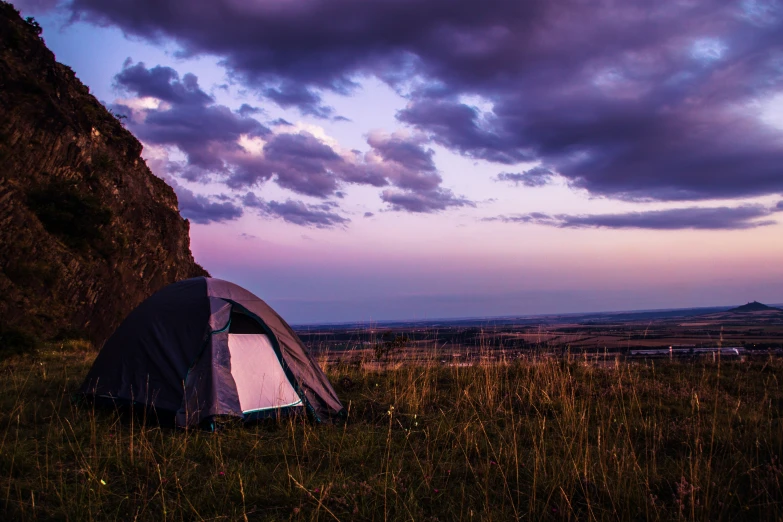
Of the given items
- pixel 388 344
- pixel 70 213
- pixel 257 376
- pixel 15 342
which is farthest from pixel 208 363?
pixel 70 213

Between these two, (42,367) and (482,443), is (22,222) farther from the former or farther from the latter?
(482,443)

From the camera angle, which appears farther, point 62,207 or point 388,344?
point 62,207

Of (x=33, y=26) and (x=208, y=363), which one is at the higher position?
(x=33, y=26)

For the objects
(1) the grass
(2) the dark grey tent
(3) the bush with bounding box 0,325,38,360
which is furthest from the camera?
(3) the bush with bounding box 0,325,38,360

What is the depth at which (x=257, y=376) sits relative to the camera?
703 cm

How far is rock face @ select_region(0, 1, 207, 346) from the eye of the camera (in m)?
15.0

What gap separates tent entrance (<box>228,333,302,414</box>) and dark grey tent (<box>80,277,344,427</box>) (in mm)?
13

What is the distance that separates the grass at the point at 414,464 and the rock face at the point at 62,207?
8.62 m

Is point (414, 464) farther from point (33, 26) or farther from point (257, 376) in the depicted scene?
point (33, 26)

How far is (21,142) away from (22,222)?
2.82 meters

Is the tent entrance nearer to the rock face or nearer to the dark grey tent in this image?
the dark grey tent

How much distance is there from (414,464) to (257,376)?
2.95 metres

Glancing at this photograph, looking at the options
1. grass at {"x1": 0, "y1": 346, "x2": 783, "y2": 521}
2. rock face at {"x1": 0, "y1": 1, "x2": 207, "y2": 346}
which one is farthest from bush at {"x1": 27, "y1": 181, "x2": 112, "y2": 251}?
grass at {"x1": 0, "y1": 346, "x2": 783, "y2": 521}

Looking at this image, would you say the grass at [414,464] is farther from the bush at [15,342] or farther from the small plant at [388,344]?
the bush at [15,342]
